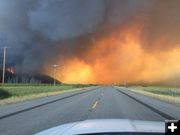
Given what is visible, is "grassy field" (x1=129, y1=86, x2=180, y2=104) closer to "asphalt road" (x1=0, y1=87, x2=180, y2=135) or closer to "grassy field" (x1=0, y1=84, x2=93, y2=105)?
"asphalt road" (x1=0, y1=87, x2=180, y2=135)

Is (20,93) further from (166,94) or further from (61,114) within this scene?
(61,114)

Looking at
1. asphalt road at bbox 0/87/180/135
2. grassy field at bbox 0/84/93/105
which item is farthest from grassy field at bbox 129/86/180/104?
grassy field at bbox 0/84/93/105

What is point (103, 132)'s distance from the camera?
4047 mm

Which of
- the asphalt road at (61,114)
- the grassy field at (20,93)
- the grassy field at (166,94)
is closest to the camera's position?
the asphalt road at (61,114)

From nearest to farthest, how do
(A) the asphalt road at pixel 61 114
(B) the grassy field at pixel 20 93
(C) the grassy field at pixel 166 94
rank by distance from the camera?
1. (A) the asphalt road at pixel 61 114
2. (B) the grassy field at pixel 20 93
3. (C) the grassy field at pixel 166 94

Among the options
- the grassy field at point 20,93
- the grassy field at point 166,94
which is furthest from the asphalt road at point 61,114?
the grassy field at point 166,94

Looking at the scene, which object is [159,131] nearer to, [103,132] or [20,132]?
[103,132]

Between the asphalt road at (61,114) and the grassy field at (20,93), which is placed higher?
the grassy field at (20,93)

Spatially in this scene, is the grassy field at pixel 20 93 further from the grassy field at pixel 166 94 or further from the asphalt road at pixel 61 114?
the grassy field at pixel 166 94

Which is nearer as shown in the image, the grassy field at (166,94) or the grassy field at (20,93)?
the grassy field at (20,93)

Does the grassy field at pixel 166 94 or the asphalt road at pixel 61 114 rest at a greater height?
the grassy field at pixel 166 94

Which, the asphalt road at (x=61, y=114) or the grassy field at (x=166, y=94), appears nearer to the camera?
the asphalt road at (x=61, y=114)

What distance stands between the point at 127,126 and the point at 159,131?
386mm

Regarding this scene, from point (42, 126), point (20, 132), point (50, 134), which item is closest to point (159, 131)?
point (50, 134)
